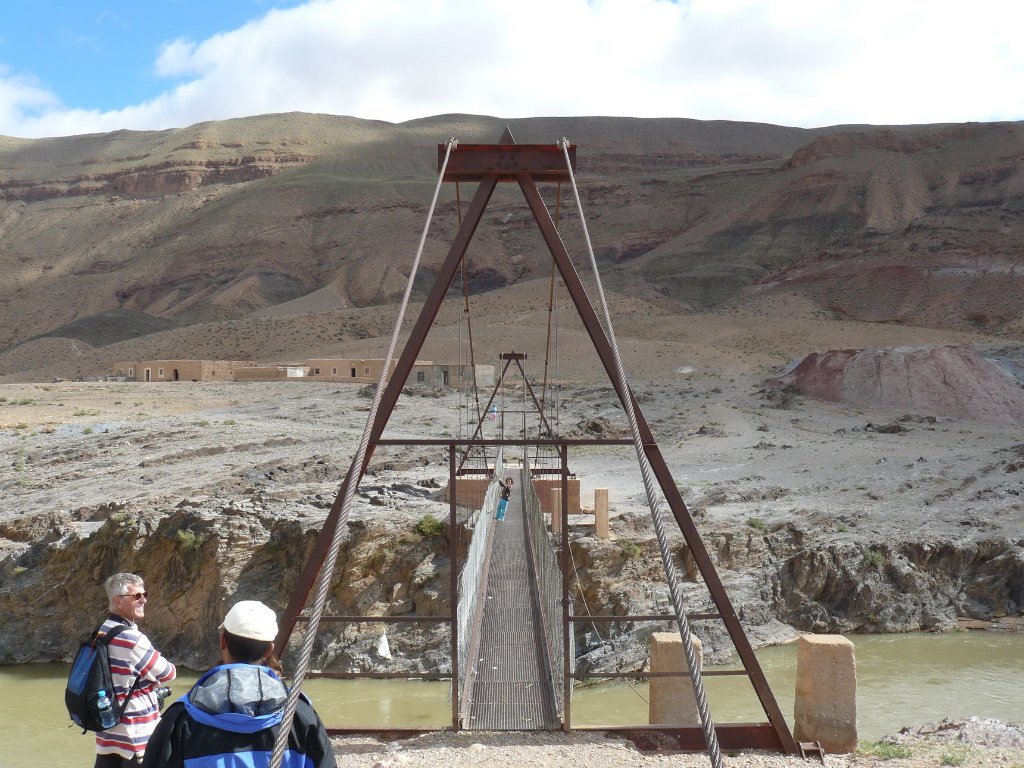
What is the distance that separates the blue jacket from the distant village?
1484 inches

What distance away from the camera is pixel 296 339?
68312 mm

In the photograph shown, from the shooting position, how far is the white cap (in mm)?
2889

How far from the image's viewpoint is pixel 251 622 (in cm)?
291

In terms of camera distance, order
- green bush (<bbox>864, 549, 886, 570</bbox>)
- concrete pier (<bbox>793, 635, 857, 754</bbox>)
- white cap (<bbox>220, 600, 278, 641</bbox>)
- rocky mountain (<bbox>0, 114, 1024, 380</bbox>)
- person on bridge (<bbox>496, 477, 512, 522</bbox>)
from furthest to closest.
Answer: rocky mountain (<bbox>0, 114, 1024, 380</bbox>) < green bush (<bbox>864, 549, 886, 570</bbox>) < person on bridge (<bbox>496, 477, 512, 522</bbox>) < concrete pier (<bbox>793, 635, 857, 754</bbox>) < white cap (<bbox>220, 600, 278, 641</bbox>)

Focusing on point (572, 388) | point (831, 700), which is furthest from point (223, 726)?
point (572, 388)

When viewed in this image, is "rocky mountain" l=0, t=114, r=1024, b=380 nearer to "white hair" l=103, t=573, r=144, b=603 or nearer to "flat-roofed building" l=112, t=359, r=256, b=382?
"flat-roofed building" l=112, t=359, r=256, b=382

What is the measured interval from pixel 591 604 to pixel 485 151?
9.28 meters

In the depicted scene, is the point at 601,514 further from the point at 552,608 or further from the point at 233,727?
the point at 233,727

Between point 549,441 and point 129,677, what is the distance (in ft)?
9.91

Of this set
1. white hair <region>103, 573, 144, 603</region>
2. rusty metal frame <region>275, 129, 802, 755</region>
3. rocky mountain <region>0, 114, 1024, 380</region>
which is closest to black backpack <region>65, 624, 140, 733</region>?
white hair <region>103, 573, 144, 603</region>

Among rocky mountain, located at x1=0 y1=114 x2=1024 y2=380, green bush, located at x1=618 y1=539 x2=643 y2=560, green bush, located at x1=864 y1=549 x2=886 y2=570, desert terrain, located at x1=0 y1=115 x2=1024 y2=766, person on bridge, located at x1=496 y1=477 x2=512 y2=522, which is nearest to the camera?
person on bridge, located at x1=496 y1=477 x2=512 y2=522

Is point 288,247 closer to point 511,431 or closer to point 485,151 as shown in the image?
point 511,431

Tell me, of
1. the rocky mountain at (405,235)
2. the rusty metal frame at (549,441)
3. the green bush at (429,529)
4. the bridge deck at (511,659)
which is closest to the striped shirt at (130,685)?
the rusty metal frame at (549,441)

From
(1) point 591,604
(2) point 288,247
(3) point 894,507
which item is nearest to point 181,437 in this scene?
(1) point 591,604
